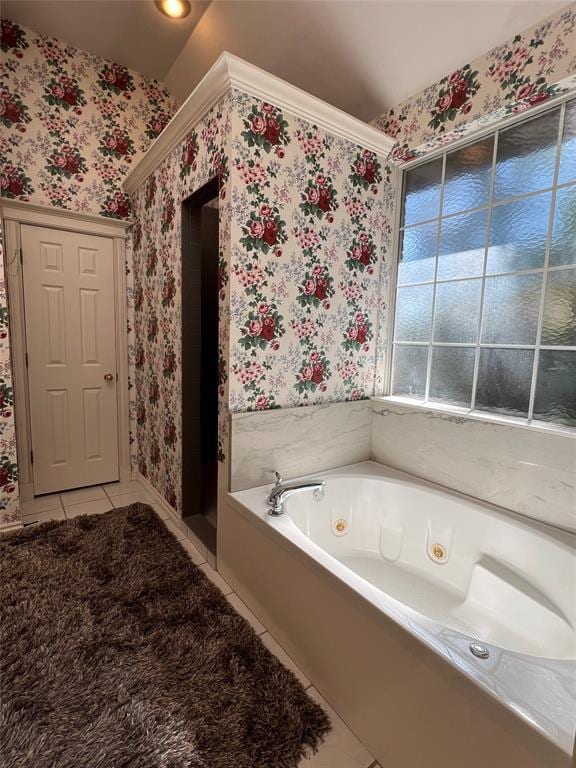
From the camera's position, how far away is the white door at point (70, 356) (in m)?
2.63

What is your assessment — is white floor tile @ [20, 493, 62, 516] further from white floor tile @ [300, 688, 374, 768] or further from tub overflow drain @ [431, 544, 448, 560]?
tub overflow drain @ [431, 544, 448, 560]

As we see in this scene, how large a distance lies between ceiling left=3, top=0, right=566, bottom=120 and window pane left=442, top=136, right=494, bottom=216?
1.27 feet

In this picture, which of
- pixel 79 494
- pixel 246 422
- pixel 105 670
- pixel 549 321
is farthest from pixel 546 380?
pixel 79 494

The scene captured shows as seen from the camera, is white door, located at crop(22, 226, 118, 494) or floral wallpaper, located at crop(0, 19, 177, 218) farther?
white door, located at crop(22, 226, 118, 494)

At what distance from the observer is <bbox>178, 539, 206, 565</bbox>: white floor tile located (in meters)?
2.05

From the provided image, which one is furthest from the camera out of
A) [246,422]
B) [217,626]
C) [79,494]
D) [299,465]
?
[79,494]

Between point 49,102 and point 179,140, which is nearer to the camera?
point 179,140

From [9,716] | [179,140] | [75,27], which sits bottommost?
[9,716]

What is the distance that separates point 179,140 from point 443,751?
8.99ft

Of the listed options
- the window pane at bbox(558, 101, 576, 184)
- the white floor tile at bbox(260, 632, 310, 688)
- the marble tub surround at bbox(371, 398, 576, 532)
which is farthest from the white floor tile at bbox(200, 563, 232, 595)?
the window pane at bbox(558, 101, 576, 184)

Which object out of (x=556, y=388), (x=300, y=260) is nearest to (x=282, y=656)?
(x=556, y=388)

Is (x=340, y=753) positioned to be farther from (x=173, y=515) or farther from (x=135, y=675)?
(x=173, y=515)

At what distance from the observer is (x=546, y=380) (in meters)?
1.72

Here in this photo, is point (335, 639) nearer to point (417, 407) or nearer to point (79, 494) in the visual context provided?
point (417, 407)
